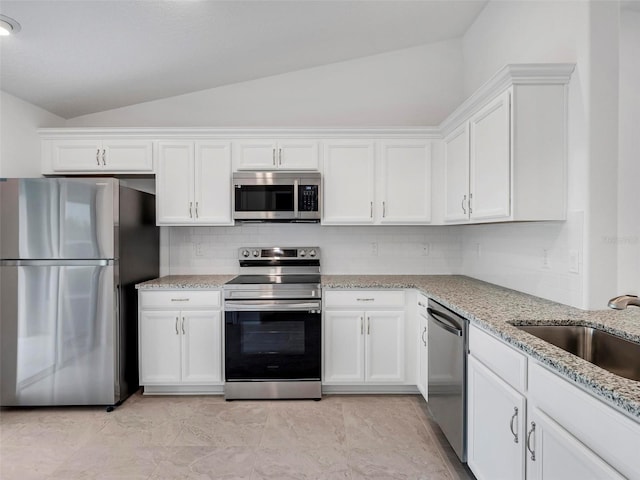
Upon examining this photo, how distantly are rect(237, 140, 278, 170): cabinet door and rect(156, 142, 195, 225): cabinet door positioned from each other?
1.44 feet

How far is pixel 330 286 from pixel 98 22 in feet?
7.68

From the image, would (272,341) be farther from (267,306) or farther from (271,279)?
(271,279)

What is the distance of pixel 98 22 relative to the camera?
88.7 inches

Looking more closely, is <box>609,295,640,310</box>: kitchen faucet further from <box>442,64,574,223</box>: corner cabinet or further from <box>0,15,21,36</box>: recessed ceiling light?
<box>0,15,21,36</box>: recessed ceiling light

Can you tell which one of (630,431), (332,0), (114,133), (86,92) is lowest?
(630,431)

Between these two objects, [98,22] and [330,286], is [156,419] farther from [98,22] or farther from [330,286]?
[98,22]

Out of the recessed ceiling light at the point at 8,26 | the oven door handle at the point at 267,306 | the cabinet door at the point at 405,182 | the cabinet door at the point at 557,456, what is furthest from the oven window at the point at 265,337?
the recessed ceiling light at the point at 8,26

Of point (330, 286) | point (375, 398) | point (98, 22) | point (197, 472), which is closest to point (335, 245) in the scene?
point (330, 286)

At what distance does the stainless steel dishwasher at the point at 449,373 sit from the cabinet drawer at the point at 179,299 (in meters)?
1.69

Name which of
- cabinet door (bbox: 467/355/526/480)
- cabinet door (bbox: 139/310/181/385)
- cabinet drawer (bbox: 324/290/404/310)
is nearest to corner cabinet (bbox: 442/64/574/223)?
cabinet door (bbox: 467/355/526/480)

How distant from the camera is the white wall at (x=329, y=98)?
3572mm

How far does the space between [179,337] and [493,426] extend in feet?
7.68

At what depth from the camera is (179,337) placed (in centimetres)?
299

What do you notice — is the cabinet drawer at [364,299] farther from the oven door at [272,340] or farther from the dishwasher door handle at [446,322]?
the dishwasher door handle at [446,322]
